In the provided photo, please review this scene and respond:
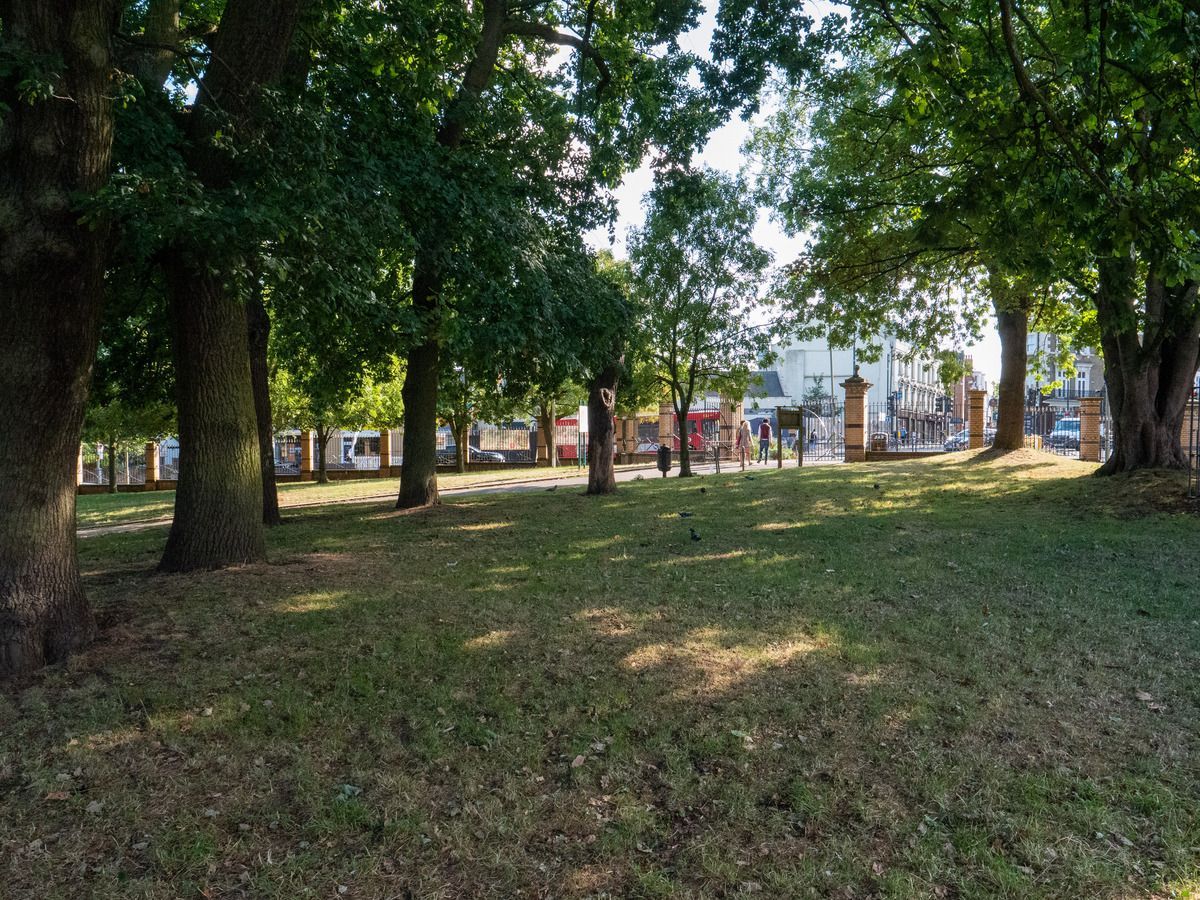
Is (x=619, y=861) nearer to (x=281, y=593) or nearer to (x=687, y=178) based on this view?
(x=281, y=593)

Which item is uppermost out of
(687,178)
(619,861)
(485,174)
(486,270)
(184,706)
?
(687,178)

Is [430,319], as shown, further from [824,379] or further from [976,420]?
[824,379]

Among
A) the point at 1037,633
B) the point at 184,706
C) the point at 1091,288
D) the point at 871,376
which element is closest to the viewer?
the point at 184,706

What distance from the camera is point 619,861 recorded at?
308 centimetres

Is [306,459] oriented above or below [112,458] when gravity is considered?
below

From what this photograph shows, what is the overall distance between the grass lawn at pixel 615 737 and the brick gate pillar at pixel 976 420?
17.9 metres

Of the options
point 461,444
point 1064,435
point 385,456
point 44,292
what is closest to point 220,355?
point 44,292

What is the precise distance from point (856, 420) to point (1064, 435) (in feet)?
49.1

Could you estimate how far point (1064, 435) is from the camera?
112ft

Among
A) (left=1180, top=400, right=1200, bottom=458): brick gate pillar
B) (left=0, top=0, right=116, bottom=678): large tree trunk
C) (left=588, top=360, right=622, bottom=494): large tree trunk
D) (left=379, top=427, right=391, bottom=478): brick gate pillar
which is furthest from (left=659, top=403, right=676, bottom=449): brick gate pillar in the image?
(left=0, top=0, right=116, bottom=678): large tree trunk

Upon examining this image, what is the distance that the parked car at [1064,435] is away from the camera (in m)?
31.6

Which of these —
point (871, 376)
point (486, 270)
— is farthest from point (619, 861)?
point (871, 376)

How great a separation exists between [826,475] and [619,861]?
16.2 metres

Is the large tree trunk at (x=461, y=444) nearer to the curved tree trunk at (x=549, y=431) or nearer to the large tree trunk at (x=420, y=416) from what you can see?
the curved tree trunk at (x=549, y=431)
